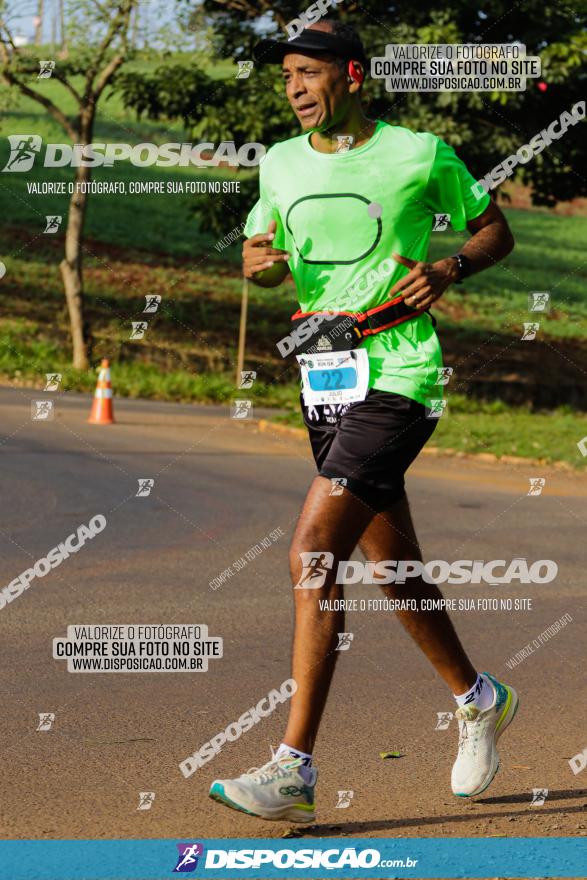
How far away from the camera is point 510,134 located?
20.7 m

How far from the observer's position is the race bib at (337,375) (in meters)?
4.27

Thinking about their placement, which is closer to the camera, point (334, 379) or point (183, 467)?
point (334, 379)

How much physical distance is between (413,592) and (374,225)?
108cm

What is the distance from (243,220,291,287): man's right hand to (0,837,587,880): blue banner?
165 centimetres

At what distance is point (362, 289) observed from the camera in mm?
4246

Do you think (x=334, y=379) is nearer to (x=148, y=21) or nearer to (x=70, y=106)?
(x=148, y=21)

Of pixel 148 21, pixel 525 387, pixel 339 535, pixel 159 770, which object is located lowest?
pixel 525 387

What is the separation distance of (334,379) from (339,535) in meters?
0.47

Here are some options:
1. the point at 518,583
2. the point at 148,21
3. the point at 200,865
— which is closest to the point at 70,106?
the point at 148,21

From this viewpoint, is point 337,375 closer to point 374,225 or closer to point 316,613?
point 374,225

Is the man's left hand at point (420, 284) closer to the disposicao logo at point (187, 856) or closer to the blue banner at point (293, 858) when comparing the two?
the blue banner at point (293, 858)

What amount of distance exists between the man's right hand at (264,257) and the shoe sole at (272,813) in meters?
1.50

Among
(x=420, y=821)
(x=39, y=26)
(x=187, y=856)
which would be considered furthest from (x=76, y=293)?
(x=187, y=856)

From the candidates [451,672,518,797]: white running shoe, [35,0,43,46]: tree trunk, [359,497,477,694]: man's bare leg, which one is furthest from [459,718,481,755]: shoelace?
[35,0,43,46]: tree trunk
